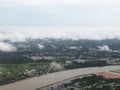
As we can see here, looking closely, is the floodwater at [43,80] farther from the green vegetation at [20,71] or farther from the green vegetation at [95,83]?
the green vegetation at [95,83]

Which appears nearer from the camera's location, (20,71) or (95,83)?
(95,83)

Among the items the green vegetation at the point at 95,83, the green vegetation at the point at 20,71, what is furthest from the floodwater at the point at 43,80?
the green vegetation at the point at 95,83

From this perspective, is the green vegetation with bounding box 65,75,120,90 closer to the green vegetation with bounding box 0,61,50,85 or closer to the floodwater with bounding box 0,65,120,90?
the floodwater with bounding box 0,65,120,90

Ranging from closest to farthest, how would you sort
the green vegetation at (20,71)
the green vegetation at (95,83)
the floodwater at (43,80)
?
1. the green vegetation at (95,83)
2. the floodwater at (43,80)
3. the green vegetation at (20,71)

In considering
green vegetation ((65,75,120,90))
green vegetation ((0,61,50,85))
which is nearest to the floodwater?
green vegetation ((0,61,50,85))

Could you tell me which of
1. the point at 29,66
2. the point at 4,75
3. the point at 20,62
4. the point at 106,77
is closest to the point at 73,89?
the point at 106,77

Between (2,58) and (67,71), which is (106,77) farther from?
(2,58)

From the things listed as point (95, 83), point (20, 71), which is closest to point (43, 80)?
point (20, 71)

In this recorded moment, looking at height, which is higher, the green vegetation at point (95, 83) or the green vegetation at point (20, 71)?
the green vegetation at point (20, 71)

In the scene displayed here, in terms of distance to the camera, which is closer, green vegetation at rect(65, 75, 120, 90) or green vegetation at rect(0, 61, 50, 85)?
green vegetation at rect(65, 75, 120, 90)

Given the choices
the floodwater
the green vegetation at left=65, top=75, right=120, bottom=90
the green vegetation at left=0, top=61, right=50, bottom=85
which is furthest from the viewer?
the green vegetation at left=0, top=61, right=50, bottom=85

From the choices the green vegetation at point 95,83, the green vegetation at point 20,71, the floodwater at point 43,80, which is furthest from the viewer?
the green vegetation at point 20,71

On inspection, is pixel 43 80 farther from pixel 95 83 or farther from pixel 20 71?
pixel 95 83
